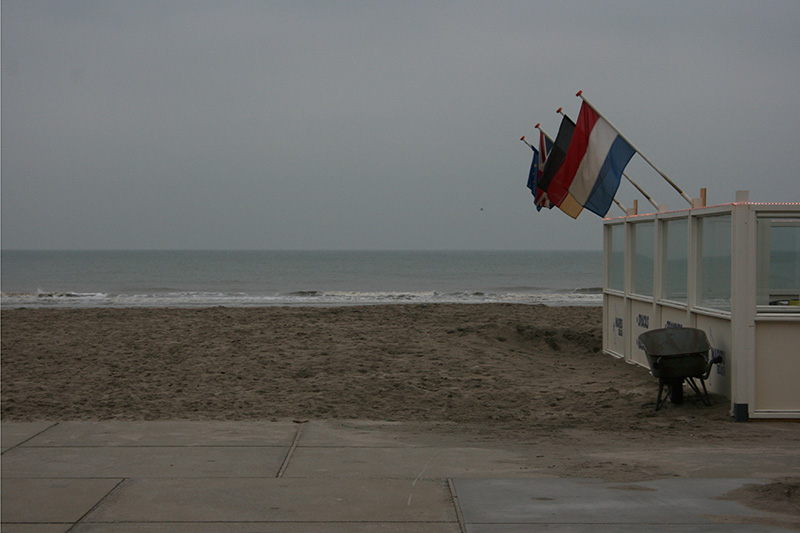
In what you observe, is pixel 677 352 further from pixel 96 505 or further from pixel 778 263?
pixel 96 505

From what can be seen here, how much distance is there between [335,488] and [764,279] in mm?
5590

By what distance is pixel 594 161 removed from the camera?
34.8 ft

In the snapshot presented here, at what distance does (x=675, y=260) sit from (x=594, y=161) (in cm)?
171

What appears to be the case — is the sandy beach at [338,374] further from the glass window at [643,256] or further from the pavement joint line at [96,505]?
the pavement joint line at [96,505]

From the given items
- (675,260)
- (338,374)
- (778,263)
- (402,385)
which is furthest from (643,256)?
(338,374)

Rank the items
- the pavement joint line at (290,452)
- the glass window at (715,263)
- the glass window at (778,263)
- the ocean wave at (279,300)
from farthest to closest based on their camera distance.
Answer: the ocean wave at (279,300) → the glass window at (778,263) → the glass window at (715,263) → the pavement joint line at (290,452)

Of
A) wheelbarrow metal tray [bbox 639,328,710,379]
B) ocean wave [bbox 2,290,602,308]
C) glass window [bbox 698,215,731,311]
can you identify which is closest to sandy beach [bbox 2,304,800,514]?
wheelbarrow metal tray [bbox 639,328,710,379]

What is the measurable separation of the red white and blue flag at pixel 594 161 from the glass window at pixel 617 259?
6.07 feet

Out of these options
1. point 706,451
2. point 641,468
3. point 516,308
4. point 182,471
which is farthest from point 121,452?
point 516,308

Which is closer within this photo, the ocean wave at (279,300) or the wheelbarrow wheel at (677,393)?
the wheelbarrow wheel at (677,393)

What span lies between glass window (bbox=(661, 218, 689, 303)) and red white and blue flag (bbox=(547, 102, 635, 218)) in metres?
0.89

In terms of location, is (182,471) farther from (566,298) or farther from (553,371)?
(566,298)

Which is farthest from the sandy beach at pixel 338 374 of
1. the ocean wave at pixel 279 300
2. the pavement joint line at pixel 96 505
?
the ocean wave at pixel 279 300

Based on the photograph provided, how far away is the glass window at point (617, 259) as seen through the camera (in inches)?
492
